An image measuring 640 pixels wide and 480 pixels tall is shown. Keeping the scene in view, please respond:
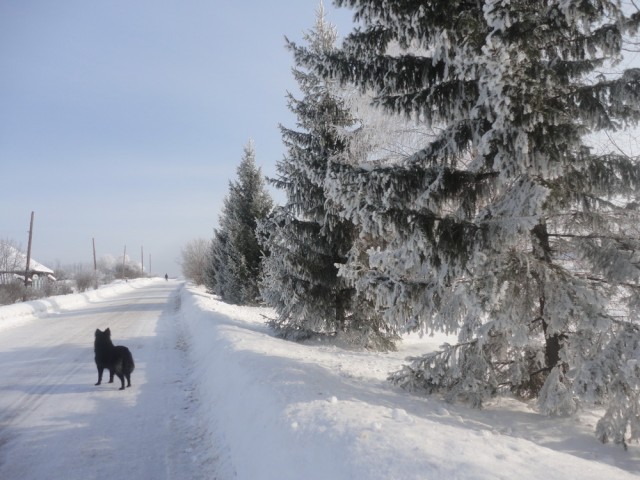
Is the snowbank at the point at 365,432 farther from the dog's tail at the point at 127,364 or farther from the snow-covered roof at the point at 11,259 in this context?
the snow-covered roof at the point at 11,259

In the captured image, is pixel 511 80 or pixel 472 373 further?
pixel 472 373

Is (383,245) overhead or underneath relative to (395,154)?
underneath

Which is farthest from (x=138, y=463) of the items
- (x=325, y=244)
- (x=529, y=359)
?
(x=325, y=244)

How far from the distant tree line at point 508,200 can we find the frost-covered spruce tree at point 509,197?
0.06 feet

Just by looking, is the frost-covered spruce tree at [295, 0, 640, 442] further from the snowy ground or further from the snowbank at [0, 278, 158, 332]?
the snowbank at [0, 278, 158, 332]

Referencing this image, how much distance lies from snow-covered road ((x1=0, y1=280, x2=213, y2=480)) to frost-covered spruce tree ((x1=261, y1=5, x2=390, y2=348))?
3016mm

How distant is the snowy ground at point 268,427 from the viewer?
10.5 feet

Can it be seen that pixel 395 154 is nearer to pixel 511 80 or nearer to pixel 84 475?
pixel 511 80

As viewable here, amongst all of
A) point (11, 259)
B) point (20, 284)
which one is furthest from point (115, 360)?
point (11, 259)

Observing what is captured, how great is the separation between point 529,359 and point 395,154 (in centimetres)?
500

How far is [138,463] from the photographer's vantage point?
4289mm

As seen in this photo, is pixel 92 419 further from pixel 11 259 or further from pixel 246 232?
pixel 11 259

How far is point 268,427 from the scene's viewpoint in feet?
13.8

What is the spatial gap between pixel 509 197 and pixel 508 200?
0.13ft
